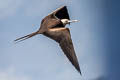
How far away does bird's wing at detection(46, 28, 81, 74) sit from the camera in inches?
896

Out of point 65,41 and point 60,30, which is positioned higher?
point 60,30

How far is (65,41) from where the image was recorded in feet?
76.9

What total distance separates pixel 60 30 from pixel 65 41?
3.97 ft

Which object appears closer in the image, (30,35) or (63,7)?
(30,35)

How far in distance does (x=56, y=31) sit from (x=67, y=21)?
1.57m

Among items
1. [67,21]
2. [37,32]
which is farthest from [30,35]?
[67,21]

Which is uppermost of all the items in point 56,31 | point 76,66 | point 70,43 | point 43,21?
point 43,21

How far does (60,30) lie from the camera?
76.0ft

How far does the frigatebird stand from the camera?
882 inches

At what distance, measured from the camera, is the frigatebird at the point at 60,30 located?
73.5ft

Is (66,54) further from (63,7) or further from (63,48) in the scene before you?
(63,7)

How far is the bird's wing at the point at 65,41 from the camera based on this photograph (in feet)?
74.7

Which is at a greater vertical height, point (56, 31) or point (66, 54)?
point (56, 31)

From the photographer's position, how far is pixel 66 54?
906 inches
